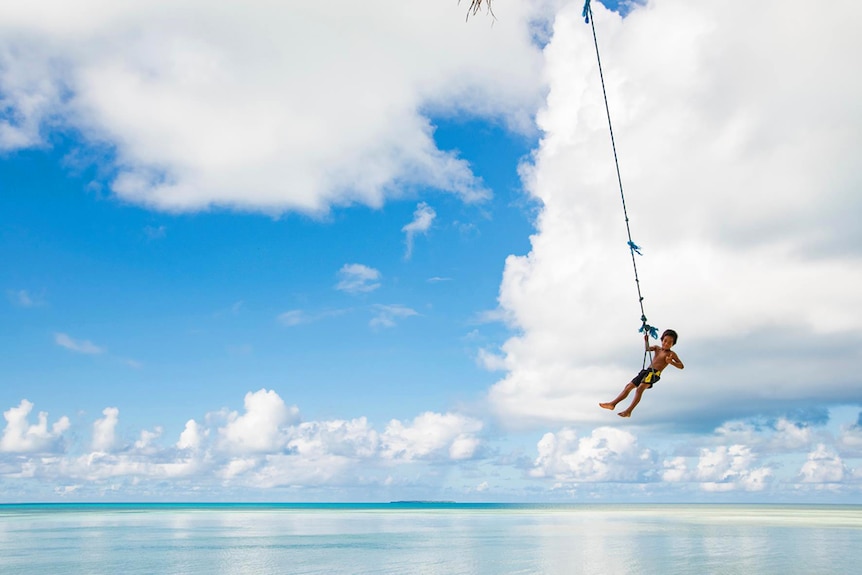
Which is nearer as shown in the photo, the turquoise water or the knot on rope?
the knot on rope

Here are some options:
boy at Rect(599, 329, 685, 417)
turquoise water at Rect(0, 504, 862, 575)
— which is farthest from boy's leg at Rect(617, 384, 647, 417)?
turquoise water at Rect(0, 504, 862, 575)

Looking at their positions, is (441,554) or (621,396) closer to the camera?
(621,396)

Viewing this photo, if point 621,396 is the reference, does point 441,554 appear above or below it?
below

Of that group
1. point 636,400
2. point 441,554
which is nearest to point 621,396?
point 636,400

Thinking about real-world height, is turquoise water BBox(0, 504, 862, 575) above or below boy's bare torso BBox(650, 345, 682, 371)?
below

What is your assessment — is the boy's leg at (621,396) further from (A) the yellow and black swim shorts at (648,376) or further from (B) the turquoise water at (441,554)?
(B) the turquoise water at (441,554)

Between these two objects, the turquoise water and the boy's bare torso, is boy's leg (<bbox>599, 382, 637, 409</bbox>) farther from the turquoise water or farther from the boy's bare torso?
the turquoise water

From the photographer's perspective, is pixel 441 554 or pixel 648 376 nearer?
pixel 648 376

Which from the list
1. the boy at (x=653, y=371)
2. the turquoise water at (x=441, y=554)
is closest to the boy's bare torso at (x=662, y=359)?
the boy at (x=653, y=371)

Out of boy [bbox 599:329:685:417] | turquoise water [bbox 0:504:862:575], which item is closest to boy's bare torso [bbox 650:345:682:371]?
boy [bbox 599:329:685:417]

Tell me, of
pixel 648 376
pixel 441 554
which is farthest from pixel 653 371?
pixel 441 554

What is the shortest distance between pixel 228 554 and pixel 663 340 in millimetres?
35302

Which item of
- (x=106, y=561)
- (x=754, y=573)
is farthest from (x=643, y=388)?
(x=106, y=561)

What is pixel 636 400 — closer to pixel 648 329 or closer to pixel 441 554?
pixel 648 329
